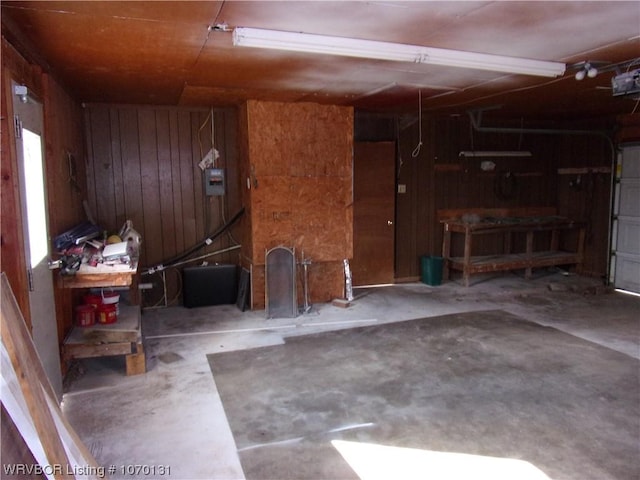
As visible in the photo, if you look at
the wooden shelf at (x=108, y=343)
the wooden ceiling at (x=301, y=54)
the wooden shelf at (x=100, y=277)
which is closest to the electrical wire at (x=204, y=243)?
the wooden ceiling at (x=301, y=54)

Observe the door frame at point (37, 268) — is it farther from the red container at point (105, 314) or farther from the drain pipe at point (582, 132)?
the drain pipe at point (582, 132)

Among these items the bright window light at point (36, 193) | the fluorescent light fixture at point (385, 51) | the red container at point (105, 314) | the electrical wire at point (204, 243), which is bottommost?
the red container at point (105, 314)

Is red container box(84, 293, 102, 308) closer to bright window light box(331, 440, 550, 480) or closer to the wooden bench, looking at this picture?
bright window light box(331, 440, 550, 480)

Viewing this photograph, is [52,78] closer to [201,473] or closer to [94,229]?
[94,229]

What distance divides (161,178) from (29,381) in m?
3.98

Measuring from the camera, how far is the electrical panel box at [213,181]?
563cm

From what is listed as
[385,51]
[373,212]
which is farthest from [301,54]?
[373,212]

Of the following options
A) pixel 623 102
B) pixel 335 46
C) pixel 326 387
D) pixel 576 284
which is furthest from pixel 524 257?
pixel 335 46

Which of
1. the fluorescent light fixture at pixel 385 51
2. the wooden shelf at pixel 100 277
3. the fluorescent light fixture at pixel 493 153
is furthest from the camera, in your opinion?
the fluorescent light fixture at pixel 493 153

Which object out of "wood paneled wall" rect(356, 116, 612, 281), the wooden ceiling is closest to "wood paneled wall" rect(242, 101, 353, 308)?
the wooden ceiling

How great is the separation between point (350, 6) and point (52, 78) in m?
2.57

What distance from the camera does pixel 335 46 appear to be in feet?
9.88

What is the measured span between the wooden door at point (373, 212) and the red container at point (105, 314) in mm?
3383

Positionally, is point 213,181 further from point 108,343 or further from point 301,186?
point 108,343
